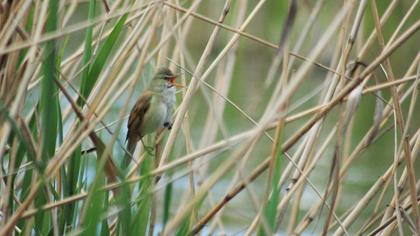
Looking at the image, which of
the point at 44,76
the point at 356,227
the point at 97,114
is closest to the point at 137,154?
the point at 97,114

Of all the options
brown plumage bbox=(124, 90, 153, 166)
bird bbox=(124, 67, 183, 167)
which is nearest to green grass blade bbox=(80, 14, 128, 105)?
bird bbox=(124, 67, 183, 167)

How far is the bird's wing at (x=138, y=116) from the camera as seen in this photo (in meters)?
3.53

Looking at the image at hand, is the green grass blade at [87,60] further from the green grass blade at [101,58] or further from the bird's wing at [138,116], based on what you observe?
the bird's wing at [138,116]

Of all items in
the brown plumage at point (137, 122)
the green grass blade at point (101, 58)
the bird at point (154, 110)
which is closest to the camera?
the green grass blade at point (101, 58)

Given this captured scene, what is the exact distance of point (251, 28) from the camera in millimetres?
8773

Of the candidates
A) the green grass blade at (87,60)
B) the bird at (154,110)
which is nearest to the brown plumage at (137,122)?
the bird at (154,110)

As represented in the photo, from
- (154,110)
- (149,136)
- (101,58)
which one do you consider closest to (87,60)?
(101,58)

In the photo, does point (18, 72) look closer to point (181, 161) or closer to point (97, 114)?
point (97, 114)

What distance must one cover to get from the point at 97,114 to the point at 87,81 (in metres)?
0.10

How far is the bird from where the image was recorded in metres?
3.39

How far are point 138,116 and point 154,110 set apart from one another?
0.57ft

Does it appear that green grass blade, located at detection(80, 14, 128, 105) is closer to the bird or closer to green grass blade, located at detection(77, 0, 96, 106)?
green grass blade, located at detection(77, 0, 96, 106)

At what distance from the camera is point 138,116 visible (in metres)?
3.58

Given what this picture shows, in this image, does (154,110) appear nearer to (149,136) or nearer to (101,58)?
(149,136)
